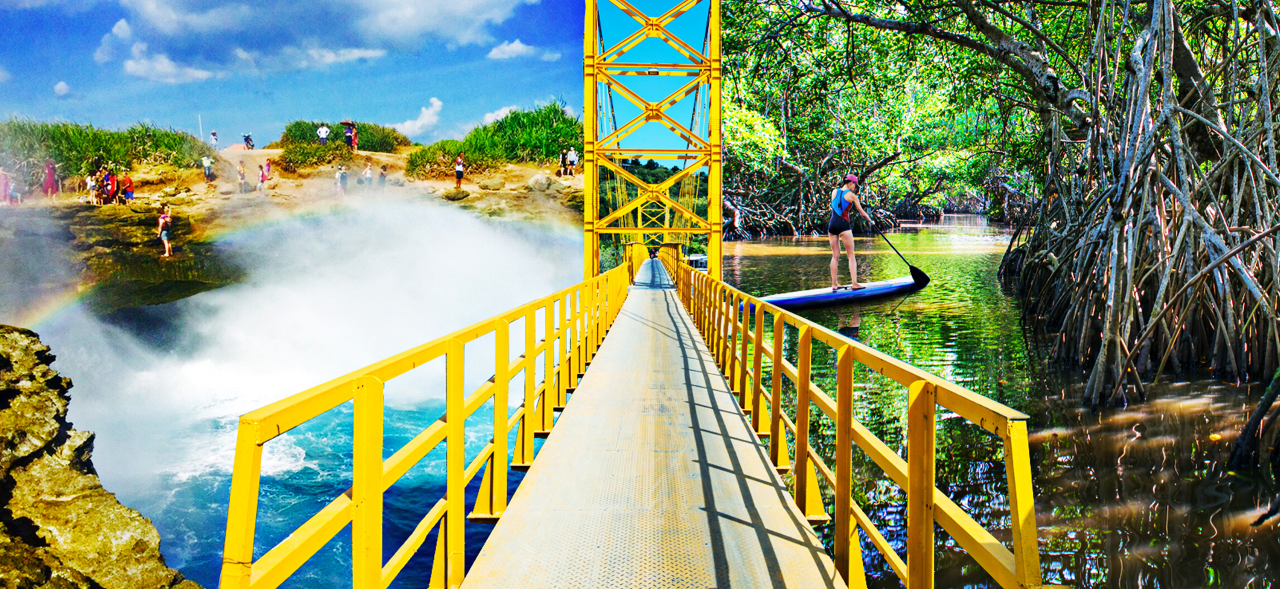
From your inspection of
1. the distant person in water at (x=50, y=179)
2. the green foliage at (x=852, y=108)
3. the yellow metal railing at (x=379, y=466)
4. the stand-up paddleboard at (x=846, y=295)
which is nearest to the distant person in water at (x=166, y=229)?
the distant person in water at (x=50, y=179)

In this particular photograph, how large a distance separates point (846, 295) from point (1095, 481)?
6.50 meters

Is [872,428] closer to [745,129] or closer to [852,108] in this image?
[745,129]

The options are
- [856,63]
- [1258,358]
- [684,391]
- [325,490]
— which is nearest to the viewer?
[684,391]

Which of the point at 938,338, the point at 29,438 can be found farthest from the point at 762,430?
the point at 29,438

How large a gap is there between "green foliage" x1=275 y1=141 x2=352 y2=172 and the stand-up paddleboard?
172ft

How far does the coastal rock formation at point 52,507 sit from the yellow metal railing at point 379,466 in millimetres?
5914

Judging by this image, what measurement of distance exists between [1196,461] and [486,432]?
2172 centimetres

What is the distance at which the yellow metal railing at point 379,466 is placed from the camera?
1214 mm

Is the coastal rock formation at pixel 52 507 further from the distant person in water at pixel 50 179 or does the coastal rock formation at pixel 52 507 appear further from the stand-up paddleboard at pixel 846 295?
the distant person in water at pixel 50 179

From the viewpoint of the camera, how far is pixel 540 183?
2244 inches

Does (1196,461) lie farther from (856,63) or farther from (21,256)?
(21,256)

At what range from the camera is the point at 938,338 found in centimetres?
1078

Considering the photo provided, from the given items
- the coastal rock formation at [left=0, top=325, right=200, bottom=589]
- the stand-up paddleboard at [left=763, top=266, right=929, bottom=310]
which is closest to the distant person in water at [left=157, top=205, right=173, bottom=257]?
the coastal rock formation at [left=0, top=325, right=200, bottom=589]

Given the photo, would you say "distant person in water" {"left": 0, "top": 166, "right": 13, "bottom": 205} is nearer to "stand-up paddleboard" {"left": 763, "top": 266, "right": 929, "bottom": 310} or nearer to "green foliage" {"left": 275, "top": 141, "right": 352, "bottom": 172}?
"green foliage" {"left": 275, "top": 141, "right": 352, "bottom": 172}
